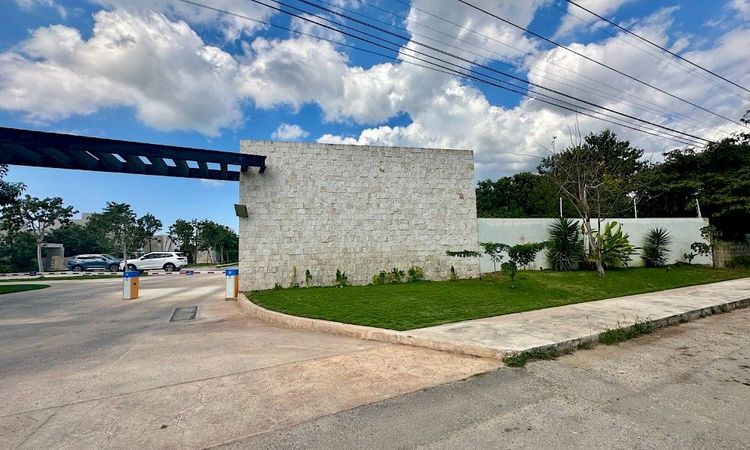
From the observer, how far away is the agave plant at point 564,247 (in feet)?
43.5

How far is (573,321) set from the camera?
239 inches

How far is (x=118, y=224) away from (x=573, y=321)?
40965 mm

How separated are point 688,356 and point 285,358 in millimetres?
5369

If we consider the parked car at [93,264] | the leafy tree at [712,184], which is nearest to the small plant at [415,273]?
the leafy tree at [712,184]

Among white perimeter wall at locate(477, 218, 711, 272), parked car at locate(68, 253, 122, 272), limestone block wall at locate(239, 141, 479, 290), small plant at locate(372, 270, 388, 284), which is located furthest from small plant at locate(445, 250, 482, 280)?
parked car at locate(68, 253, 122, 272)

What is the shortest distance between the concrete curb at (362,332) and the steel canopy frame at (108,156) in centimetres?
450

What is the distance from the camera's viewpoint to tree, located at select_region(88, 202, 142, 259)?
3419 centimetres

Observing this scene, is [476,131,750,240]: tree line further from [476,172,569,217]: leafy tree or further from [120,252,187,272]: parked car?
[120,252,187,272]: parked car

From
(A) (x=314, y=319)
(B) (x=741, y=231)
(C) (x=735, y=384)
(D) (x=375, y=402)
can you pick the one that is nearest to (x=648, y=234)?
(B) (x=741, y=231)

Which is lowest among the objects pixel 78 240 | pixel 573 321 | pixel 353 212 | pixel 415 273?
pixel 573 321

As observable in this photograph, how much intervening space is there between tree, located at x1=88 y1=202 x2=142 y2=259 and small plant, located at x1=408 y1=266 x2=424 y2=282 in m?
33.3

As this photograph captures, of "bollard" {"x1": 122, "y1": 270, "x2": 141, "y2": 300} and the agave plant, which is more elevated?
the agave plant

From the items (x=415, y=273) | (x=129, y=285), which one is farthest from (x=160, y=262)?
(x=415, y=273)

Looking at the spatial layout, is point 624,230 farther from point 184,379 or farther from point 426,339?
point 184,379
